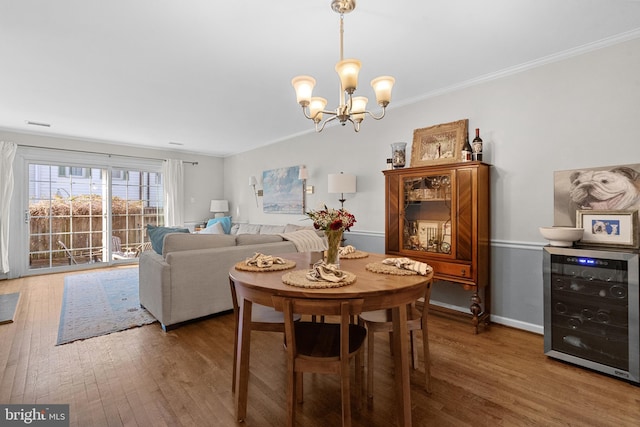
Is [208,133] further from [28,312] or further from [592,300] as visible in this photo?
[592,300]

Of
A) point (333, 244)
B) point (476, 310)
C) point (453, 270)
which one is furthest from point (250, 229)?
point (333, 244)

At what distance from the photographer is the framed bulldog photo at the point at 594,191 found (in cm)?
226

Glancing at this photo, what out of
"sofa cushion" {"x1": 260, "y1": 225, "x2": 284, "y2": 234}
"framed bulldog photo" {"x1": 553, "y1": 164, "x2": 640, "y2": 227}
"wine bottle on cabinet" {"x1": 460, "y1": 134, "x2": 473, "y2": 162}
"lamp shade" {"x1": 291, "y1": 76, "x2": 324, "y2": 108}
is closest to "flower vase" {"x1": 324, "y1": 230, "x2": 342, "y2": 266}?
"lamp shade" {"x1": 291, "y1": 76, "x2": 324, "y2": 108}

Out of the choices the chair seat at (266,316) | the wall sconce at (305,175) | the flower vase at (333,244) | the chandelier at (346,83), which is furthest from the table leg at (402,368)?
the wall sconce at (305,175)

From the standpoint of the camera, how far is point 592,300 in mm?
2145

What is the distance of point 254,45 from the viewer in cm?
239

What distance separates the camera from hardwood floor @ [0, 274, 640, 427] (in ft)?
5.43

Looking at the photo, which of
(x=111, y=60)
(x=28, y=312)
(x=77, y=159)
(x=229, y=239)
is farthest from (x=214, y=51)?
(x=77, y=159)

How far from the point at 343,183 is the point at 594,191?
97.0 inches

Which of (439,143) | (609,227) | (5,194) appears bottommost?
(609,227)

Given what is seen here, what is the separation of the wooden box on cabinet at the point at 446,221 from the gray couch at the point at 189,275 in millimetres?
1476

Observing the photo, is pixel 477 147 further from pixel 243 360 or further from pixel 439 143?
pixel 243 360

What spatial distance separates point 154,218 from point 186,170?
3.95 ft

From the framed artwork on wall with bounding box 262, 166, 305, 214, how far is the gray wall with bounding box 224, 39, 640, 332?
1756 millimetres
